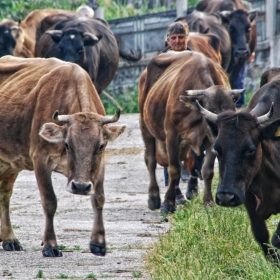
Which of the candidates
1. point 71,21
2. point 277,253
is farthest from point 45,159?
point 71,21

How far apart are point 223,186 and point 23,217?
407cm

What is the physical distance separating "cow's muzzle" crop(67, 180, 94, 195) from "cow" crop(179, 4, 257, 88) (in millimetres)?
9893

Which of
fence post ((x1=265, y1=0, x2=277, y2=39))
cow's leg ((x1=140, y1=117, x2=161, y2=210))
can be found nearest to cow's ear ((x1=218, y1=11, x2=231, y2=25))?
fence post ((x1=265, y1=0, x2=277, y2=39))

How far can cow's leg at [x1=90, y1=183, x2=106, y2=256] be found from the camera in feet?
25.1

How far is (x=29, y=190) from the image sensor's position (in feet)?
42.3

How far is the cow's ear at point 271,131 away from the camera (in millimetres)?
6840

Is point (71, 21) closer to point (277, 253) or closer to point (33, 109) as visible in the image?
point (33, 109)

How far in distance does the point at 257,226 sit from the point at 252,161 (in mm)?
518

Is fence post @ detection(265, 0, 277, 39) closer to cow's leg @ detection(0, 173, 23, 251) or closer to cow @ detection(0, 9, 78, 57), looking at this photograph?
cow @ detection(0, 9, 78, 57)

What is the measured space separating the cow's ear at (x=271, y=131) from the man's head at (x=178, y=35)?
542cm

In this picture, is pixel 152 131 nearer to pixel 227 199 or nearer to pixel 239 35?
pixel 227 199

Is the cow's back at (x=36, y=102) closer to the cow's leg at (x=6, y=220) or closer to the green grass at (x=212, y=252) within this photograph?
the cow's leg at (x=6, y=220)

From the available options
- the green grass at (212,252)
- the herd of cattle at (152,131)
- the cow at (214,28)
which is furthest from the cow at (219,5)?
the green grass at (212,252)

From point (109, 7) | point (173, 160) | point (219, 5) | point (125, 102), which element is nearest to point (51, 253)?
point (173, 160)
